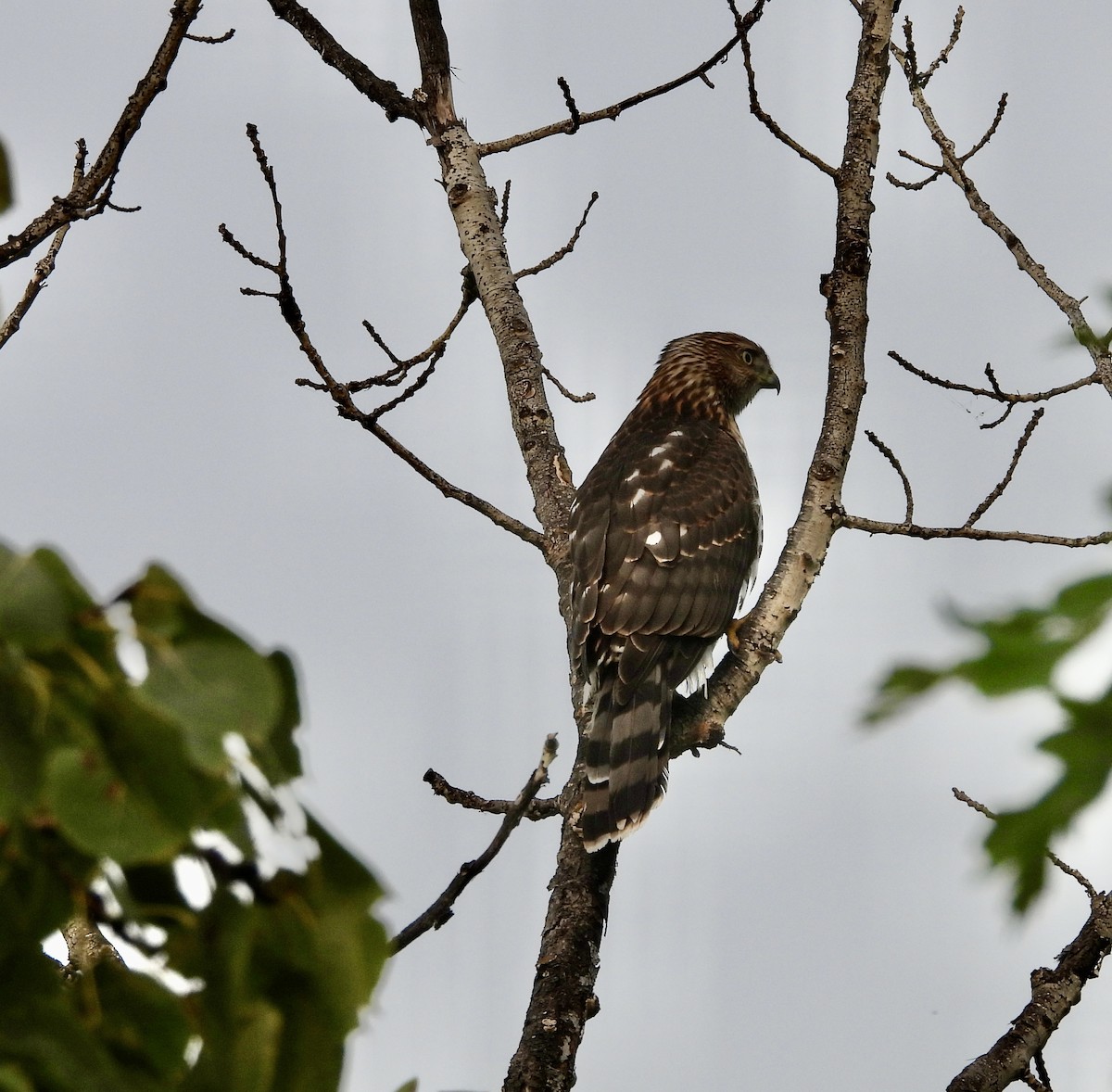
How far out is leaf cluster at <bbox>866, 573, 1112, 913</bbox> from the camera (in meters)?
1.17

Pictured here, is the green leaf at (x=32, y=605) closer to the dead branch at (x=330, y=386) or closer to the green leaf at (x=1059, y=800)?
the green leaf at (x=1059, y=800)

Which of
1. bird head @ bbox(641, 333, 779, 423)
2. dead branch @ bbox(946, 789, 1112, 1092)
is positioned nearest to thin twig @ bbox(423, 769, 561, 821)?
dead branch @ bbox(946, 789, 1112, 1092)

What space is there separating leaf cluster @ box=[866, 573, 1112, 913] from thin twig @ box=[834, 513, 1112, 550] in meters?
3.61

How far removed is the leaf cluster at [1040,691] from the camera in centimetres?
117

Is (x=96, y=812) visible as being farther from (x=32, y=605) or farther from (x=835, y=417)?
(x=835, y=417)

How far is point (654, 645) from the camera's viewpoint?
530 centimetres

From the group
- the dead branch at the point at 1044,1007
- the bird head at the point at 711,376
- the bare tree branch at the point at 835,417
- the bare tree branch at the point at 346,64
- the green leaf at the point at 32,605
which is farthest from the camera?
the bird head at the point at 711,376

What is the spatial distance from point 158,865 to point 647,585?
4.12 metres

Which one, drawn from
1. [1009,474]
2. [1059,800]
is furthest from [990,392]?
[1059,800]

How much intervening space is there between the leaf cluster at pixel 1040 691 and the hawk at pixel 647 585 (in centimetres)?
326

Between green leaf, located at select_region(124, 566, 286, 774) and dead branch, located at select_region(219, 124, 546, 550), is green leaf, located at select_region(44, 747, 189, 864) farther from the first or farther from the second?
dead branch, located at select_region(219, 124, 546, 550)

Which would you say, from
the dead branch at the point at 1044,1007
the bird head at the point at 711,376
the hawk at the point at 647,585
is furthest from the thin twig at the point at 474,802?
the bird head at the point at 711,376

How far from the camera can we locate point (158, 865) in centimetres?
140

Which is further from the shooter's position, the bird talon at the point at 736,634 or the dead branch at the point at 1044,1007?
the bird talon at the point at 736,634
